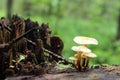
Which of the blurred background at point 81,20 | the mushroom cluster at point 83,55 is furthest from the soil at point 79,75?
the blurred background at point 81,20

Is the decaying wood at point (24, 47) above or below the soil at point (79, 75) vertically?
above

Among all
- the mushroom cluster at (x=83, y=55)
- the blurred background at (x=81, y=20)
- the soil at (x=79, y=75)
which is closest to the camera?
the soil at (x=79, y=75)

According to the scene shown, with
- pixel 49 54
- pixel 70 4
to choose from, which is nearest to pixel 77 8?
pixel 70 4

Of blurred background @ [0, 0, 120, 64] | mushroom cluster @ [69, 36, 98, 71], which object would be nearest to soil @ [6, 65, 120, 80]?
mushroom cluster @ [69, 36, 98, 71]

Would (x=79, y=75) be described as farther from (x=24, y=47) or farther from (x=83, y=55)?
(x=24, y=47)

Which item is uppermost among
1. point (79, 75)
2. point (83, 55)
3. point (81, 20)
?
point (81, 20)

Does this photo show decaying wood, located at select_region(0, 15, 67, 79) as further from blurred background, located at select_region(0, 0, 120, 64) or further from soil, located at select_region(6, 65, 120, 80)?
blurred background, located at select_region(0, 0, 120, 64)

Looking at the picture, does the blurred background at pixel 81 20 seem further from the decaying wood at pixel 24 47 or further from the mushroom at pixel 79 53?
the mushroom at pixel 79 53

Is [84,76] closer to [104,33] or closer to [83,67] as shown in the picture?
[83,67]

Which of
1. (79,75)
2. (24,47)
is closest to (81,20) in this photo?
(24,47)
